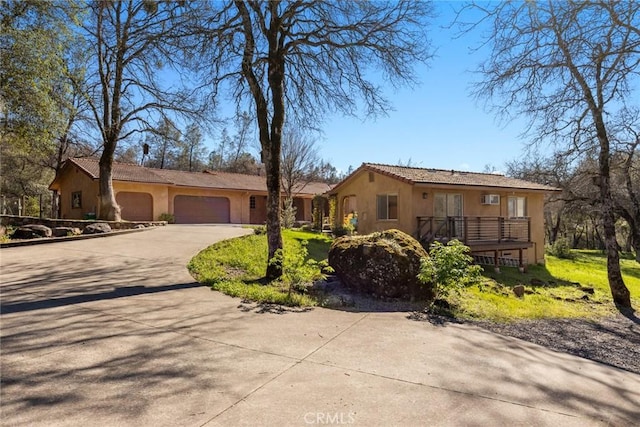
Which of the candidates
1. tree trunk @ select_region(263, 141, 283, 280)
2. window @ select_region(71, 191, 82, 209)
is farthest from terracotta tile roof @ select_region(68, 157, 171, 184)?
tree trunk @ select_region(263, 141, 283, 280)

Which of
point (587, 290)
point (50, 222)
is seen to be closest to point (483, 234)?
point (587, 290)

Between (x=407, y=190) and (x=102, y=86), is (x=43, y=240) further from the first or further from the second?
(x=407, y=190)

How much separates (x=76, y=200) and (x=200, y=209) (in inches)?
302

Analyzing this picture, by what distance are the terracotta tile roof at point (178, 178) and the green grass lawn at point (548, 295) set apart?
62.3 feet

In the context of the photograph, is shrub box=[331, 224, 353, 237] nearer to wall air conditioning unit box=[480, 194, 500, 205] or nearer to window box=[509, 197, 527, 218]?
wall air conditioning unit box=[480, 194, 500, 205]

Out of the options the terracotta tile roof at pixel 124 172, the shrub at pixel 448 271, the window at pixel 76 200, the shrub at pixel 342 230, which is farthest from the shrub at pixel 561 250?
the window at pixel 76 200

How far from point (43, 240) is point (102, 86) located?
976 cm

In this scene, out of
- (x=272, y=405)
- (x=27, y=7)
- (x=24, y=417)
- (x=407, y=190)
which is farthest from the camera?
(x=407, y=190)

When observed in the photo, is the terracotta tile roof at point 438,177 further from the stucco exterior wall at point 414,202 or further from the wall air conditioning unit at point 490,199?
the wall air conditioning unit at point 490,199

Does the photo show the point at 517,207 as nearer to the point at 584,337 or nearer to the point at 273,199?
the point at 584,337

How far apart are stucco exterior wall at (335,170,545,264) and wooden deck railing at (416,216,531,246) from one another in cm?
54

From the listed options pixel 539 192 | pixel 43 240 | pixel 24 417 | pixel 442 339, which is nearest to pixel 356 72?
pixel 442 339

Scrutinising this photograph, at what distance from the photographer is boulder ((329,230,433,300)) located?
23.6 ft

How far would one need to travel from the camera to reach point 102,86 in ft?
61.7
